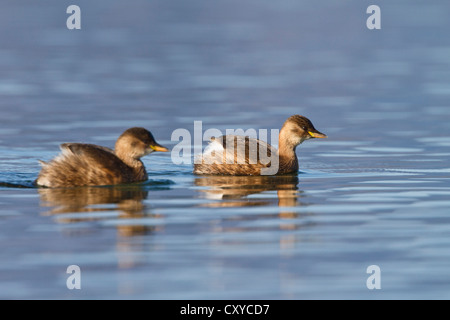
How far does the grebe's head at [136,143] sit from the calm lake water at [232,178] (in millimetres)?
490

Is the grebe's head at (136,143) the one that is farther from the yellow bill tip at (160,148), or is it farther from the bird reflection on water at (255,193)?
the bird reflection on water at (255,193)

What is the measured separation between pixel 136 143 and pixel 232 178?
5.68ft

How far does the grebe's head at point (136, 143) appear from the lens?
1440 cm

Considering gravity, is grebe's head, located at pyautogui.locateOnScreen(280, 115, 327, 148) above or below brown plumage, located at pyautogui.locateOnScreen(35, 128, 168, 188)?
above

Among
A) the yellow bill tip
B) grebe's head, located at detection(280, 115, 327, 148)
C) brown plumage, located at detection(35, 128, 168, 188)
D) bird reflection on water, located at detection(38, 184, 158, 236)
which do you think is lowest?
bird reflection on water, located at detection(38, 184, 158, 236)

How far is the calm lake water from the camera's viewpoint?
31.4 ft

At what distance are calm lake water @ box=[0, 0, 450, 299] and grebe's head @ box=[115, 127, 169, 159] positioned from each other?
49 cm

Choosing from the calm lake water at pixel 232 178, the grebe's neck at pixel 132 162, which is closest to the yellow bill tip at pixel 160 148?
the grebe's neck at pixel 132 162

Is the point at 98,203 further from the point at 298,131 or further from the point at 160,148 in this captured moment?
the point at 298,131

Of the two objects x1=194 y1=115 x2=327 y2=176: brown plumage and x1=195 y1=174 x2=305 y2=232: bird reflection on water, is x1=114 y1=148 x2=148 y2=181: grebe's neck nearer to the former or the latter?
x1=195 y1=174 x2=305 y2=232: bird reflection on water

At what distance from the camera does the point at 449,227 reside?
11.5 m

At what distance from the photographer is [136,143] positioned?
1445cm

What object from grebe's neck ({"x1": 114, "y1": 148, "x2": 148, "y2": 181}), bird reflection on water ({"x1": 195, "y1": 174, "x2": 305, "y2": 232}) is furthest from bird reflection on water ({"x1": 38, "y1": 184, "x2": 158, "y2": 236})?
bird reflection on water ({"x1": 195, "y1": 174, "x2": 305, "y2": 232})

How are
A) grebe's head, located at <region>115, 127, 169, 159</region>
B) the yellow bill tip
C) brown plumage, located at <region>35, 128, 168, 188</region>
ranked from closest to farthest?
brown plumage, located at <region>35, 128, 168, 188</region> → the yellow bill tip → grebe's head, located at <region>115, 127, 169, 159</region>
